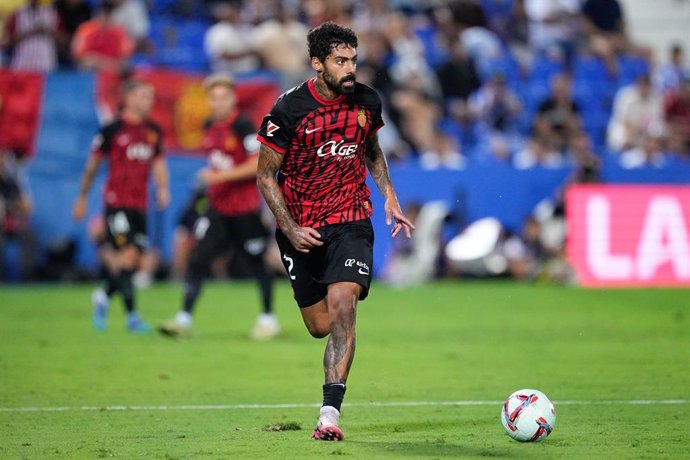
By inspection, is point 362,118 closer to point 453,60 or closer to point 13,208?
point 13,208

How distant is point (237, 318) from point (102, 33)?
781 centimetres

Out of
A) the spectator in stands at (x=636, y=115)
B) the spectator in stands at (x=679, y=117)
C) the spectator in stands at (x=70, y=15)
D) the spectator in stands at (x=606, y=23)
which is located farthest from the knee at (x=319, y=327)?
the spectator in stands at (x=606, y=23)

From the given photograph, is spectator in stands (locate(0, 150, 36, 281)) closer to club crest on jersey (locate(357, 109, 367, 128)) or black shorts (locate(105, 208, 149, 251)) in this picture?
black shorts (locate(105, 208, 149, 251))

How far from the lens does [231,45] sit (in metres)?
22.0

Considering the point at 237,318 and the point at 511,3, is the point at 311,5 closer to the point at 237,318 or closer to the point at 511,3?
the point at 511,3

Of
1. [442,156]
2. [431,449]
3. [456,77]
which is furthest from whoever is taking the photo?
[456,77]

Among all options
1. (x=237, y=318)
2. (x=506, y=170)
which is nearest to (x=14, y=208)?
(x=237, y=318)

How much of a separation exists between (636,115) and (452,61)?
11.7 feet

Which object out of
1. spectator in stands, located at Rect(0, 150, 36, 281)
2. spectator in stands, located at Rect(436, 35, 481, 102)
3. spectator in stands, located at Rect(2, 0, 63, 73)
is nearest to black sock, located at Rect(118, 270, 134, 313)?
spectator in stands, located at Rect(0, 150, 36, 281)

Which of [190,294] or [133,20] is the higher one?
[133,20]

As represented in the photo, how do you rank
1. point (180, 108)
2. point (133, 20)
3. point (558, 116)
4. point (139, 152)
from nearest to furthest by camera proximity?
point (139, 152) < point (180, 108) < point (133, 20) < point (558, 116)

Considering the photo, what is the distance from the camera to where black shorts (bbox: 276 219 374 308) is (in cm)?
762

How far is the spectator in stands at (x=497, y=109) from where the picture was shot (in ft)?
75.7

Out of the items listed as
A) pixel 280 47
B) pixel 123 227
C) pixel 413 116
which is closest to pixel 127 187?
pixel 123 227
